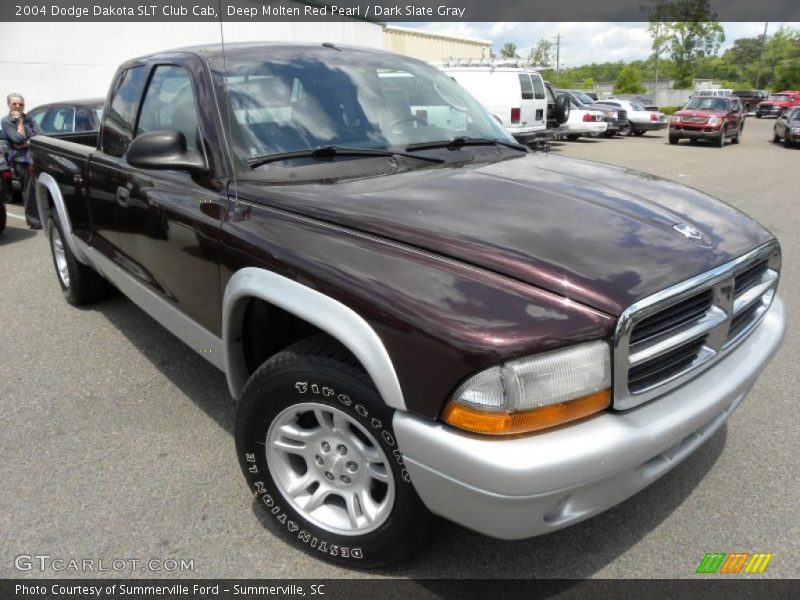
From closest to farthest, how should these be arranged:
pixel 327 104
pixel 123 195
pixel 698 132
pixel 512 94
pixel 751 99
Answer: pixel 327 104 → pixel 123 195 → pixel 512 94 → pixel 698 132 → pixel 751 99

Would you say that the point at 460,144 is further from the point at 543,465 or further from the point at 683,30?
the point at 683,30

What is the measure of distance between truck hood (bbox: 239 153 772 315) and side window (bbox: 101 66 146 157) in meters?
1.55

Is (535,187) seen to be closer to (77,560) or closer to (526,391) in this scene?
(526,391)

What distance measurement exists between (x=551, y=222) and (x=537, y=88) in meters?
16.2

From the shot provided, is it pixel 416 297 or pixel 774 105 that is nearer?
Answer: pixel 416 297

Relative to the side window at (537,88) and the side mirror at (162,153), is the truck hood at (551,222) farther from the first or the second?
the side window at (537,88)

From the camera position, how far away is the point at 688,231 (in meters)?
2.31

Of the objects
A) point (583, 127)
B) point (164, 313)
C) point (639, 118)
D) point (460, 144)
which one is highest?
point (460, 144)

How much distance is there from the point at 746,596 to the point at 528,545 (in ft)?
2.49

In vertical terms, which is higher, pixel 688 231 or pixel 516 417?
pixel 688 231

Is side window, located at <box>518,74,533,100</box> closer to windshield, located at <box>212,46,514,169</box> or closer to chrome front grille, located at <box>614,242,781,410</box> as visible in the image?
windshield, located at <box>212,46,514,169</box>

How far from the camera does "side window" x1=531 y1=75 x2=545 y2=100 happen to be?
55.7ft

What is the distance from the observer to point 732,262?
2225 millimetres
